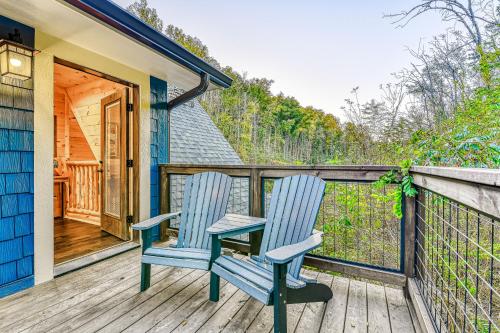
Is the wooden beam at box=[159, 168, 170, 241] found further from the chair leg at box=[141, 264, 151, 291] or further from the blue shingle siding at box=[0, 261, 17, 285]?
the blue shingle siding at box=[0, 261, 17, 285]

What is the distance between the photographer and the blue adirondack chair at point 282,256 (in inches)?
59.0

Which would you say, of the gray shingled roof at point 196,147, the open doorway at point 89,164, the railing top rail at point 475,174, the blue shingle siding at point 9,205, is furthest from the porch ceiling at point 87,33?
the railing top rail at point 475,174

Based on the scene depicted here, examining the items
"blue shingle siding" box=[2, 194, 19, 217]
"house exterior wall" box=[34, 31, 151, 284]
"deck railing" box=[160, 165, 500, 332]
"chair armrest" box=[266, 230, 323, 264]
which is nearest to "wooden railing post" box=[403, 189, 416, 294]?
"deck railing" box=[160, 165, 500, 332]

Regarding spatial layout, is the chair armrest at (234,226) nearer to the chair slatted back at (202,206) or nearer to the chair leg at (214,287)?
the chair slatted back at (202,206)

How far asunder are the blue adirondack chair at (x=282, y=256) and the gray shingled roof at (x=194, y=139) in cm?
313

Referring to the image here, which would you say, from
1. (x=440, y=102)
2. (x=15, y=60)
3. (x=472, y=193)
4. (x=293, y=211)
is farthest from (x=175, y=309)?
(x=440, y=102)

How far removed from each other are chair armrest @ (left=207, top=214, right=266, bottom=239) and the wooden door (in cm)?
185

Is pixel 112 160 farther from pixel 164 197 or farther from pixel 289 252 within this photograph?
pixel 289 252

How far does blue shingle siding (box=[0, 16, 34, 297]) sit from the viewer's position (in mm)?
2135

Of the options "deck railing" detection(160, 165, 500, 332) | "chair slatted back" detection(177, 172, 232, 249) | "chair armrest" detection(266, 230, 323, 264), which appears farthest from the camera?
"chair slatted back" detection(177, 172, 232, 249)

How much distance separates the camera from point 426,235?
6.63 ft

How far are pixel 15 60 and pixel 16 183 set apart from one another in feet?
3.36

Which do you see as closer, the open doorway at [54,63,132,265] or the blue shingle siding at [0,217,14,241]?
the blue shingle siding at [0,217,14,241]

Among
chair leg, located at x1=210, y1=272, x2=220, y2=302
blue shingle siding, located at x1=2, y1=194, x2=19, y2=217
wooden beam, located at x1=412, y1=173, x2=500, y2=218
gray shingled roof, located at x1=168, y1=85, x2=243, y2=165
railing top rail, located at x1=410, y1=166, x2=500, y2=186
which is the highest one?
gray shingled roof, located at x1=168, y1=85, x2=243, y2=165
